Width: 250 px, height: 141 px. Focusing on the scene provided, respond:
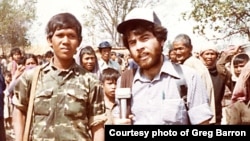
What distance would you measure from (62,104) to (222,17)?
0.58 metres

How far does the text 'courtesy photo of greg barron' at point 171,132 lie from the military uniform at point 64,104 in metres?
0.17

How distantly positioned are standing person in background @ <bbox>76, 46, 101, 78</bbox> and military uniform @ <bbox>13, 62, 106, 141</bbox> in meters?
0.23

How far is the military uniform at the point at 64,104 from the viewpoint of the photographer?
0.90m

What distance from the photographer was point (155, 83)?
98 centimetres

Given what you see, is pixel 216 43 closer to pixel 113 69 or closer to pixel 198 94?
pixel 113 69

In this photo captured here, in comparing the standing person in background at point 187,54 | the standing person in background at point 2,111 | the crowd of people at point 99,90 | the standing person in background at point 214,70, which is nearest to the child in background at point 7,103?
the standing person in background at point 2,111

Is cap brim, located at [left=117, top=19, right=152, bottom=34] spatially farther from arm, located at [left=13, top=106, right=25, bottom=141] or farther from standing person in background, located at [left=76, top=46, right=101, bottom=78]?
arm, located at [left=13, top=106, right=25, bottom=141]

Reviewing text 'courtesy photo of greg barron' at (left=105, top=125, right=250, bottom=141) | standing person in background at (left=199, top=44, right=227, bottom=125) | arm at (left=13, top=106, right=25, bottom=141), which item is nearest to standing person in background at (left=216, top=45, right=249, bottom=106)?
standing person in background at (left=199, top=44, right=227, bottom=125)

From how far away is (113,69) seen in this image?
1249mm

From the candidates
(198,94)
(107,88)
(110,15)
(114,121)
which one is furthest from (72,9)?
(198,94)

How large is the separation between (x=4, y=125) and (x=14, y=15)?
317 millimetres

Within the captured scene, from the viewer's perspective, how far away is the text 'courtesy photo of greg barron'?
1044mm

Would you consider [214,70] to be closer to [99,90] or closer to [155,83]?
[155,83]

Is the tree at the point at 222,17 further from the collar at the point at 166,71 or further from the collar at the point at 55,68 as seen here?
the collar at the point at 55,68
